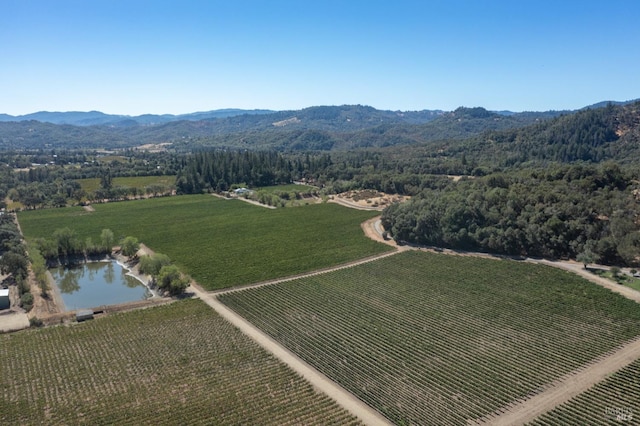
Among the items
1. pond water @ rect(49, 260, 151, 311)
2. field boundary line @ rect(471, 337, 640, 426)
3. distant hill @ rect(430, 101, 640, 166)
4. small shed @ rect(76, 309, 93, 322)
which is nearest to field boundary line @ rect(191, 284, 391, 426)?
field boundary line @ rect(471, 337, 640, 426)

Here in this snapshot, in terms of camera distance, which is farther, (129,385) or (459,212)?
(459,212)

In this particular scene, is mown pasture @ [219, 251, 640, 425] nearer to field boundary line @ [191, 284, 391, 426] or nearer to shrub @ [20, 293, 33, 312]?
field boundary line @ [191, 284, 391, 426]

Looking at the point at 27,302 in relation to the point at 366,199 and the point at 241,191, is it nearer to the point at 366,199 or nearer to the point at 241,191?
the point at 366,199

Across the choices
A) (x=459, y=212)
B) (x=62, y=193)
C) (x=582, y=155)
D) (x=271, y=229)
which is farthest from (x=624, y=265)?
(x=62, y=193)

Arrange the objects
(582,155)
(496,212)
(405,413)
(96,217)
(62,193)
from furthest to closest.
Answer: (582,155) → (62,193) → (96,217) → (496,212) → (405,413)

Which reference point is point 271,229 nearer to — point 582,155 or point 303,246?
point 303,246
